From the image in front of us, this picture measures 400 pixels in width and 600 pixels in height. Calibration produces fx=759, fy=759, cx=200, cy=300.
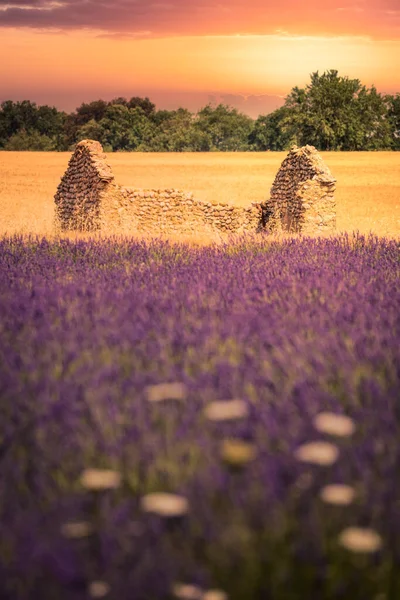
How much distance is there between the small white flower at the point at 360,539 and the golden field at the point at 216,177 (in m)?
19.4

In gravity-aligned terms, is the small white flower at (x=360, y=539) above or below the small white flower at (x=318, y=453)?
below

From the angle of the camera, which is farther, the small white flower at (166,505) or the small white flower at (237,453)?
the small white flower at (237,453)

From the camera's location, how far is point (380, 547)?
73.6 inches

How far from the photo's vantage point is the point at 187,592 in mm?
1800

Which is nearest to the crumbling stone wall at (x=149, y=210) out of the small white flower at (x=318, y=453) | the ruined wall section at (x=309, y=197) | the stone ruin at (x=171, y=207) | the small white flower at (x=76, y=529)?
the stone ruin at (x=171, y=207)

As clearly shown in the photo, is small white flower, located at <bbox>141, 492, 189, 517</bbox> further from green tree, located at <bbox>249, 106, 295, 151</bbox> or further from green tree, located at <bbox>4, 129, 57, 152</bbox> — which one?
green tree, located at <bbox>4, 129, 57, 152</bbox>

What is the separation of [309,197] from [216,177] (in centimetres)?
3018

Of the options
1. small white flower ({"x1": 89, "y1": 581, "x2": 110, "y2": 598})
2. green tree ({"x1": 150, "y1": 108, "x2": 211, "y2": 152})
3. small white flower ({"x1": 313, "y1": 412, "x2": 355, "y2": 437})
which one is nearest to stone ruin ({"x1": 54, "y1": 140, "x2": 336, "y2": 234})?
small white flower ({"x1": 313, "y1": 412, "x2": 355, "y2": 437})

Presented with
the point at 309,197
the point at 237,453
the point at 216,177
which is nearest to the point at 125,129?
the point at 216,177

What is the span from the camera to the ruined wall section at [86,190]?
17891mm

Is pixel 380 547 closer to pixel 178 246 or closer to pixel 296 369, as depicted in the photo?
pixel 296 369

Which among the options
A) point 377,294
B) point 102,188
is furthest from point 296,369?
point 102,188

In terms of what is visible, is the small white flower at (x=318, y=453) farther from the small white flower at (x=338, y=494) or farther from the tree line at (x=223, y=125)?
the tree line at (x=223, y=125)

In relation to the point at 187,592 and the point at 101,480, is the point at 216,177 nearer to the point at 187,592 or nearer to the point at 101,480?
the point at 101,480
